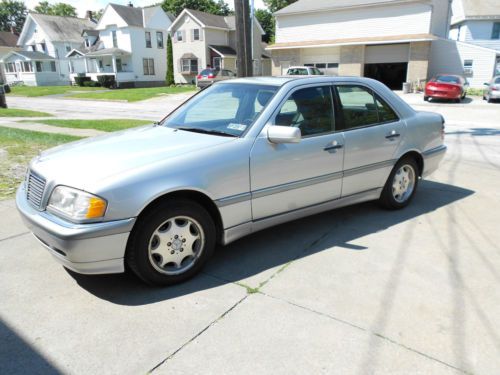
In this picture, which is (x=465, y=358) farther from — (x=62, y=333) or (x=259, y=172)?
(x=62, y=333)

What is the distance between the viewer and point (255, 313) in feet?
10.2

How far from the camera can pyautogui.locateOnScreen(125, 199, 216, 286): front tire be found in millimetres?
3225

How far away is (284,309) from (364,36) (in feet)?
109

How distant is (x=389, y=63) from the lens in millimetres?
33031

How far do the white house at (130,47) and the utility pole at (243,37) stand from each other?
38991 mm

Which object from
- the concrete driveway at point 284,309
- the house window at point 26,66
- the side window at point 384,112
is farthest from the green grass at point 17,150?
the house window at point 26,66

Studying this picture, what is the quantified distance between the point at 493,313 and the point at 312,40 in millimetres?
34656

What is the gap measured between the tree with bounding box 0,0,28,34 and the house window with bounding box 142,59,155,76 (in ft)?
201

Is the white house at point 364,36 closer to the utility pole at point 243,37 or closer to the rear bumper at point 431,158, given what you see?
the utility pole at point 243,37

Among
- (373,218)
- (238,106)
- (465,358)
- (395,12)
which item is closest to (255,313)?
(465,358)

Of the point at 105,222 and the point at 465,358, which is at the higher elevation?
the point at 105,222

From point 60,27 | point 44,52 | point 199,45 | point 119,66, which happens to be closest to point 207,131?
point 199,45

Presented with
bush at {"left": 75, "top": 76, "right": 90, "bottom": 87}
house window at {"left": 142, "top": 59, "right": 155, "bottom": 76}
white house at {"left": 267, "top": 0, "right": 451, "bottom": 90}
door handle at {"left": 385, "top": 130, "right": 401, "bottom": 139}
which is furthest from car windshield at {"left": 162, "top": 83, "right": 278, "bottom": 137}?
bush at {"left": 75, "top": 76, "right": 90, "bottom": 87}

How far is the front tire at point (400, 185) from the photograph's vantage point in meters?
5.15
